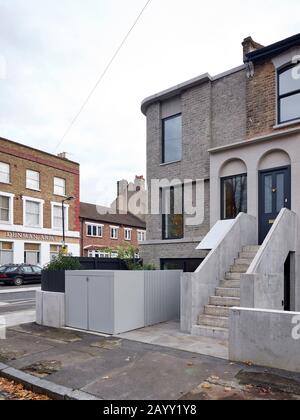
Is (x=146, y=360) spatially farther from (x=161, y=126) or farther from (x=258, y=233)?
(x=161, y=126)

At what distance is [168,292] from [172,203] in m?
4.59

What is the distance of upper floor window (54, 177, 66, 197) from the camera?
117 feet

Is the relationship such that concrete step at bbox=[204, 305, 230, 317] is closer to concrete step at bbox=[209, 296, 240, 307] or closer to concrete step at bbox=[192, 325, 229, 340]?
concrete step at bbox=[209, 296, 240, 307]

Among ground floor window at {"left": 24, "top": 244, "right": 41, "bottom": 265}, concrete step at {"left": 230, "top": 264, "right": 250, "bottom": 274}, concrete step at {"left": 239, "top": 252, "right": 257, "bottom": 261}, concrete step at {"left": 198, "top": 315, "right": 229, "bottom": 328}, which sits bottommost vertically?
ground floor window at {"left": 24, "top": 244, "right": 41, "bottom": 265}

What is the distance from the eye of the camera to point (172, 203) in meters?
14.5

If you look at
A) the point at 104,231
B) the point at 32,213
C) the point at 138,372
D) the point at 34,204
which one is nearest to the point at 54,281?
the point at 138,372

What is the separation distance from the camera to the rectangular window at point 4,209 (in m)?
30.3

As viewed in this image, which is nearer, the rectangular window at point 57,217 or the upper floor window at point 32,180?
the upper floor window at point 32,180

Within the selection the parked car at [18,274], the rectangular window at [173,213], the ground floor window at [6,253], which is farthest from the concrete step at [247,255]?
the ground floor window at [6,253]

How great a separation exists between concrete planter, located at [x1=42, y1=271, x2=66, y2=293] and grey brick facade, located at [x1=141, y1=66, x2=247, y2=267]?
478 centimetres

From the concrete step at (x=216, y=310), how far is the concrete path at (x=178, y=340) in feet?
2.66

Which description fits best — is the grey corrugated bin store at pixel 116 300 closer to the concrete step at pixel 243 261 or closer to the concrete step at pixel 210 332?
the concrete step at pixel 210 332

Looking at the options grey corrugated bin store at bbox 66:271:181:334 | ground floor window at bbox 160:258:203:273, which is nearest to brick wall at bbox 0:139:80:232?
ground floor window at bbox 160:258:203:273
